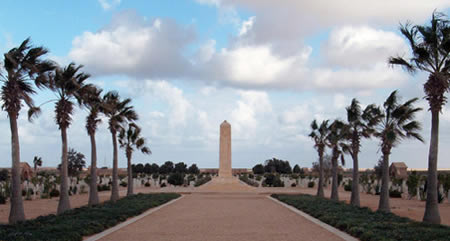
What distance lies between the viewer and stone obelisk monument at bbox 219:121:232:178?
46.3 meters

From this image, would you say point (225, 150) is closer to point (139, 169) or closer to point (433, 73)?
point (433, 73)

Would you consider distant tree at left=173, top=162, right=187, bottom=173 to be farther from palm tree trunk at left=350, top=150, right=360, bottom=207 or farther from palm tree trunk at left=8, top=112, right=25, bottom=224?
palm tree trunk at left=8, top=112, right=25, bottom=224

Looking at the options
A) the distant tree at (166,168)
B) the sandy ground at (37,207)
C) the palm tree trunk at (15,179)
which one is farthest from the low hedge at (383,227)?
the distant tree at (166,168)

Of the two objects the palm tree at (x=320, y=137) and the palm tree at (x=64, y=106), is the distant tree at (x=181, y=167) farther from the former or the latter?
the palm tree at (x=64, y=106)

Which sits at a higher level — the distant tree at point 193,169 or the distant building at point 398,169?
the distant building at point 398,169

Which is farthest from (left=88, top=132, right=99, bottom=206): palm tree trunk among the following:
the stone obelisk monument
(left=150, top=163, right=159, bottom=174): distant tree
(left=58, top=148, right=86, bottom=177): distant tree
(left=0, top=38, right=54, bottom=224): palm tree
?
(left=150, top=163, right=159, bottom=174): distant tree

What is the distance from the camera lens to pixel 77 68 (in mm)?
19656

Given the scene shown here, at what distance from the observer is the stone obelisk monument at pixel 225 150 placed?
46.3 metres

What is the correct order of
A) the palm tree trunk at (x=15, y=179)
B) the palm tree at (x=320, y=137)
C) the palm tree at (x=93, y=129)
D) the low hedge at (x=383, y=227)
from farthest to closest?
the palm tree at (x=320, y=137) → the palm tree at (x=93, y=129) → the palm tree trunk at (x=15, y=179) → the low hedge at (x=383, y=227)

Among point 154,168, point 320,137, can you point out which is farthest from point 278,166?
point 320,137

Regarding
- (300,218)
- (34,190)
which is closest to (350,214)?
(300,218)

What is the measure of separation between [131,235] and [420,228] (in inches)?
296

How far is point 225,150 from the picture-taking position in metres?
46.6

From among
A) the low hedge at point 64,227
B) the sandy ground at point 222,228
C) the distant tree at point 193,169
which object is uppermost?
the low hedge at point 64,227
